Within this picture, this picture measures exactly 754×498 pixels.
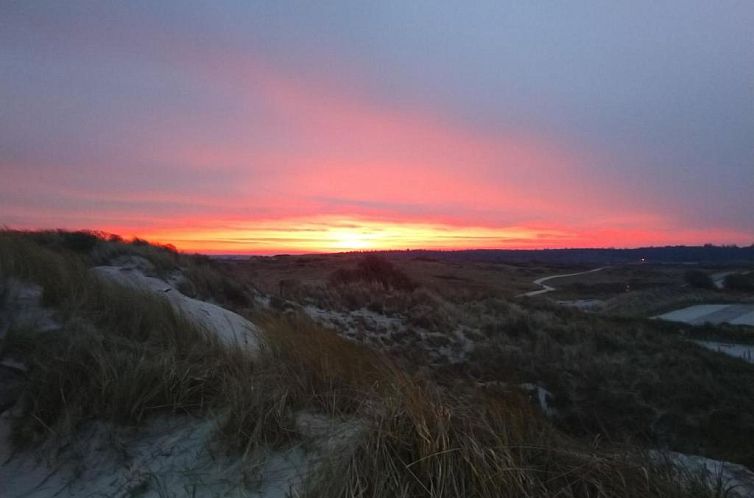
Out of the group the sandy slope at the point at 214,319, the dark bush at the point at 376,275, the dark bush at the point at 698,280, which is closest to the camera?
the sandy slope at the point at 214,319

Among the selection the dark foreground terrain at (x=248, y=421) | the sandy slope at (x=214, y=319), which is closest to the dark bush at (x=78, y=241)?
the sandy slope at (x=214, y=319)

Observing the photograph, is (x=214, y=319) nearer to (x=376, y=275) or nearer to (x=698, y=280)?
(x=376, y=275)

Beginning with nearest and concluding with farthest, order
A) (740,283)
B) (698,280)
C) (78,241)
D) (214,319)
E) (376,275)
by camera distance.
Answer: (214,319), (78,241), (376,275), (698,280), (740,283)

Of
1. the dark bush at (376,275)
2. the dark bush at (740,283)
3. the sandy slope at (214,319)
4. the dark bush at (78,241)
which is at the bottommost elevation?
the dark bush at (740,283)

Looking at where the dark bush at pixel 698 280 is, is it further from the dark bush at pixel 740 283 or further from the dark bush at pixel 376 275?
the dark bush at pixel 376 275

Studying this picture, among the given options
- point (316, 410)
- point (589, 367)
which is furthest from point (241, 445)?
point (589, 367)

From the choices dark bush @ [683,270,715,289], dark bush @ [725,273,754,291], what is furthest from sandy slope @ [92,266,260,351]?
dark bush @ [725,273,754,291]

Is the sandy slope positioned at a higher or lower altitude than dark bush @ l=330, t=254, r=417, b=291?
higher

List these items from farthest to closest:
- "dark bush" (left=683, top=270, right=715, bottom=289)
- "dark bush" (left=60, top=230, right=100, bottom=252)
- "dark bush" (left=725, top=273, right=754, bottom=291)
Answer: "dark bush" (left=725, top=273, right=754, bottom=291) < "dark bush" (left=683, top=270, right=715, bottom=289) < "dark bush" (left=60, top=230, right=100, bottom=252)

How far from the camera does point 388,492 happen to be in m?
2.79

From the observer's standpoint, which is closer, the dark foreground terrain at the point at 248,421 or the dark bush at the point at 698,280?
the dark foreground terrain at the point at 248,421

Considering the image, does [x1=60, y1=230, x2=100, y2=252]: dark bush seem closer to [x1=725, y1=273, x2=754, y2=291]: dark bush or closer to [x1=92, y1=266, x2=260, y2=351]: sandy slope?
[x1=92, y1=266, x2=260, y2=351]: sandy slope

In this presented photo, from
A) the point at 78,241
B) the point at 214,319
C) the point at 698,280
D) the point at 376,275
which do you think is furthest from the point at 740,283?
the point at 214,319

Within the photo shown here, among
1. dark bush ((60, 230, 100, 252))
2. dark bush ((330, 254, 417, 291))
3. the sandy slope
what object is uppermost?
dark bush ((60, 230, 100, 252))
